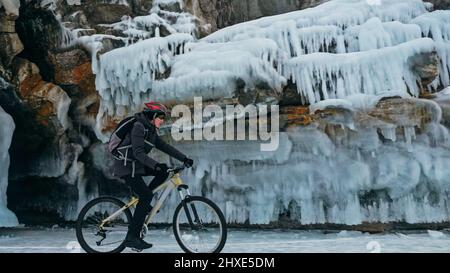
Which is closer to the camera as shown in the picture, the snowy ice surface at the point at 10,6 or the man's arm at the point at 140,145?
the man's arm at the point at 140,145

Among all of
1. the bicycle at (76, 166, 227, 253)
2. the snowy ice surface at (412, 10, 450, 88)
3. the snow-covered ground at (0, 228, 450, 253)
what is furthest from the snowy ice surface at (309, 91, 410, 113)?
the bicycle at (76, 166, 227, 253)

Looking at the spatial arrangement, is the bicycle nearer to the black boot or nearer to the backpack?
the black boot

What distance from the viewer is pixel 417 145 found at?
6363 millimetres

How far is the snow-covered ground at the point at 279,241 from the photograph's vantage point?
4980 millimetres

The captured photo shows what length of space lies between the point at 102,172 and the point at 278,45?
10.4 ft

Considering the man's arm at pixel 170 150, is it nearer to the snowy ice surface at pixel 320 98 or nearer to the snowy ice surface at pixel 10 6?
the snowy ice surface at pixel 320 98

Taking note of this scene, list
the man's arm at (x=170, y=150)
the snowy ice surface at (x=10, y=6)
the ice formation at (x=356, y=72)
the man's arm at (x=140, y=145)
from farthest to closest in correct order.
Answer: the snowy ice surface at (x=10, y=6), the ice formation at (x=356, y=72), the man's arm at (x=170, y=150), the man's arm at (x=140, y=145)

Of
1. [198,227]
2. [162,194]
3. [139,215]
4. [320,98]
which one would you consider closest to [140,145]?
[162,194]

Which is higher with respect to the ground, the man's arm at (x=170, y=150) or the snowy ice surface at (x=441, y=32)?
the snowy ice surface at (x=441, y=32)

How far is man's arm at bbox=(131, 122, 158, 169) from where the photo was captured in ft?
13.5

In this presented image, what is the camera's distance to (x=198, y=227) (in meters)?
4.18

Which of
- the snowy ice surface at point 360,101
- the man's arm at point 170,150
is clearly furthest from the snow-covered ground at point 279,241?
the snowy ice surface at point 360,101

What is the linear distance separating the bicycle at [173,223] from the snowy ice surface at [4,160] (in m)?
3.03

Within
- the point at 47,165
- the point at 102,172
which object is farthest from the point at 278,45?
the point at 47,165
